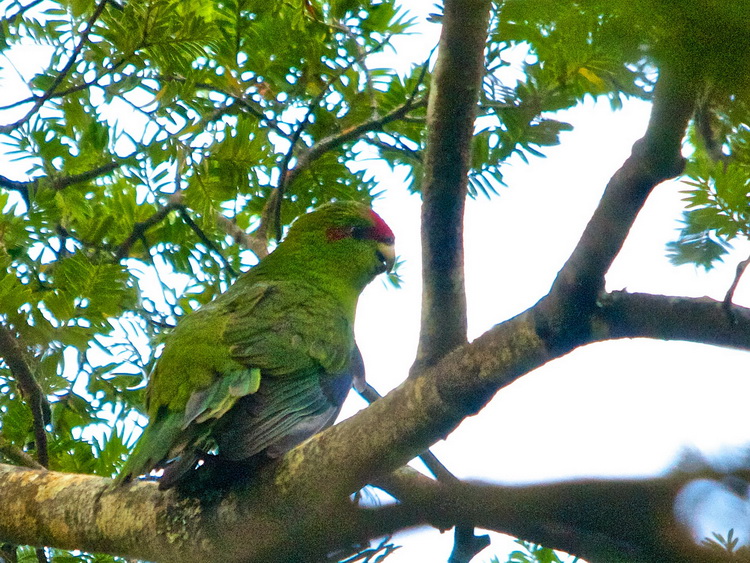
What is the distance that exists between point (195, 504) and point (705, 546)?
1606mm

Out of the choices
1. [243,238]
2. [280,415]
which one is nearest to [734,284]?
[280,415]

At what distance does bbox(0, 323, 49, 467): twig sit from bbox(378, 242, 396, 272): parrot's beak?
152 centimetres

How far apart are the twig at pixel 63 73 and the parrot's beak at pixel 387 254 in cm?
146

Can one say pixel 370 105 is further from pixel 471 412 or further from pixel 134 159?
pixel 471 412

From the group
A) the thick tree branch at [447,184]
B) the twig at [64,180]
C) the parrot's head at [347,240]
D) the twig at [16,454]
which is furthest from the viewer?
the parrot's head at [347,240]

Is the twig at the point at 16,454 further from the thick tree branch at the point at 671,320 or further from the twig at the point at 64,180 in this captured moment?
the thick tree branch at the point at 671,320

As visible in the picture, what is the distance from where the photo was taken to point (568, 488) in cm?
80

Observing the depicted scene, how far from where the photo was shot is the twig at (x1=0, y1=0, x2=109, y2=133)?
2643 millimetres

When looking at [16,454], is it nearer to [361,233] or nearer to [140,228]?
[140,228]

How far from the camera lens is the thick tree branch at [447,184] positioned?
1.81m

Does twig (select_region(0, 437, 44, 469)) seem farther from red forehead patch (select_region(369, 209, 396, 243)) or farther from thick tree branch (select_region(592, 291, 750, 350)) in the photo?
thick tree branch (select_region(592, 291, 750, 350))

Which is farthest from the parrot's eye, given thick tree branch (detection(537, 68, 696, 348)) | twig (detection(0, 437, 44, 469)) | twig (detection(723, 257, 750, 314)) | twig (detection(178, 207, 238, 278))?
twig (detection(723, 257, 750, 314))

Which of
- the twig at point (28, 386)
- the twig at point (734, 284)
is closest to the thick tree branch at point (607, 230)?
the twig at point (734, 284)

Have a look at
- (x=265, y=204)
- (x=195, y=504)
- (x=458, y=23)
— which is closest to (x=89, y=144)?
(x=265, y=204)
